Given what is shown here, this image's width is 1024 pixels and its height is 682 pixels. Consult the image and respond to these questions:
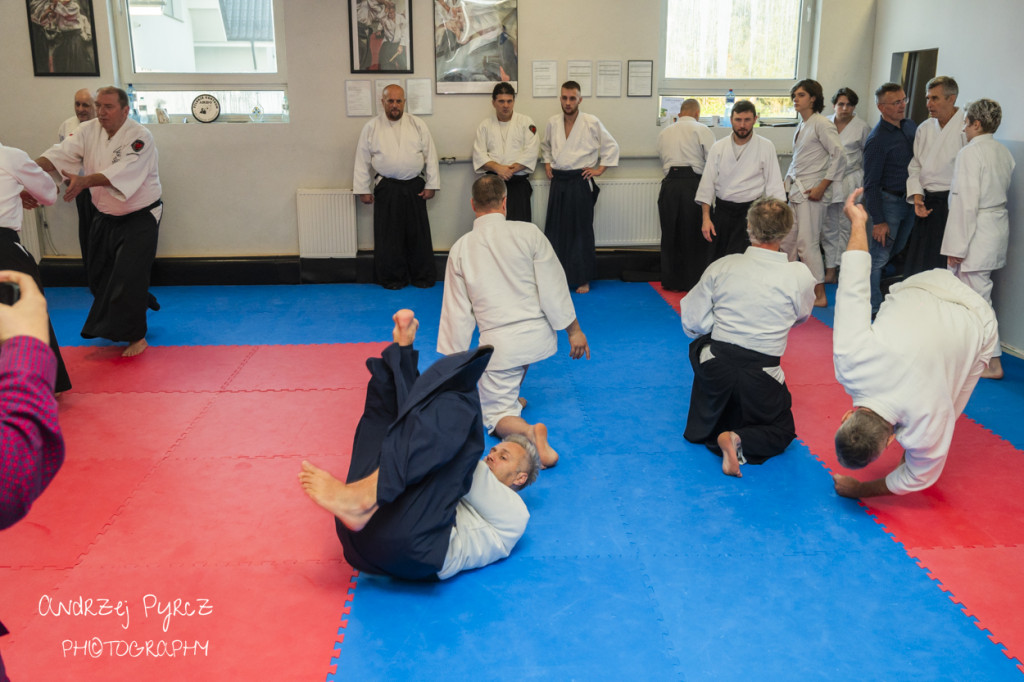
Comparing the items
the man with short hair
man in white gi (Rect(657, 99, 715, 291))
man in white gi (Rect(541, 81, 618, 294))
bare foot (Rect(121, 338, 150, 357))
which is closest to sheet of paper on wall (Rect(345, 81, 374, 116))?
man in white gi (Rect(541, 81, 618, 294))

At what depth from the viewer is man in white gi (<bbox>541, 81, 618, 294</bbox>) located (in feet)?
23.6

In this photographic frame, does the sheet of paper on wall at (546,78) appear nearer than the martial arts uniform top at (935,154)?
No

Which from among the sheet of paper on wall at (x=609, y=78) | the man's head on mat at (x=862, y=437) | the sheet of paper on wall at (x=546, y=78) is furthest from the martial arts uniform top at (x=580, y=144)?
the man's head on mat at (x=862, y=437)

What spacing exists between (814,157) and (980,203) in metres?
1.82

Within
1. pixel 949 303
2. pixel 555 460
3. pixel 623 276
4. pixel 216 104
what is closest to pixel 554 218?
pixel 623 276

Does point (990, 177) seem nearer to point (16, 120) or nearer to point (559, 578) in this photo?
point (559, 578)

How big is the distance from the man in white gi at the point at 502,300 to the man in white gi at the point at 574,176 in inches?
126

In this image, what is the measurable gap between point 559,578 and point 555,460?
89cm

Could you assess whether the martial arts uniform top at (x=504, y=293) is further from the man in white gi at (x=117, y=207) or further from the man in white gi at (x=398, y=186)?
the man in white gi at (x=398, y=186)

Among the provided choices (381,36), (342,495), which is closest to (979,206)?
(342,495)

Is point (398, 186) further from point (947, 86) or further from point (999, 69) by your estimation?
point (999, 69)

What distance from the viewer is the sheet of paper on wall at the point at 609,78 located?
7.61m

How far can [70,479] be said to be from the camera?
12.0 ft

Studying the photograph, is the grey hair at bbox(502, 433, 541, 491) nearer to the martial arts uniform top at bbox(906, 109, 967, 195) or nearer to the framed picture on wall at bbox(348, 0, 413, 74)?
the martial arts uniform top at bbox(906, 109, 967, 195)
